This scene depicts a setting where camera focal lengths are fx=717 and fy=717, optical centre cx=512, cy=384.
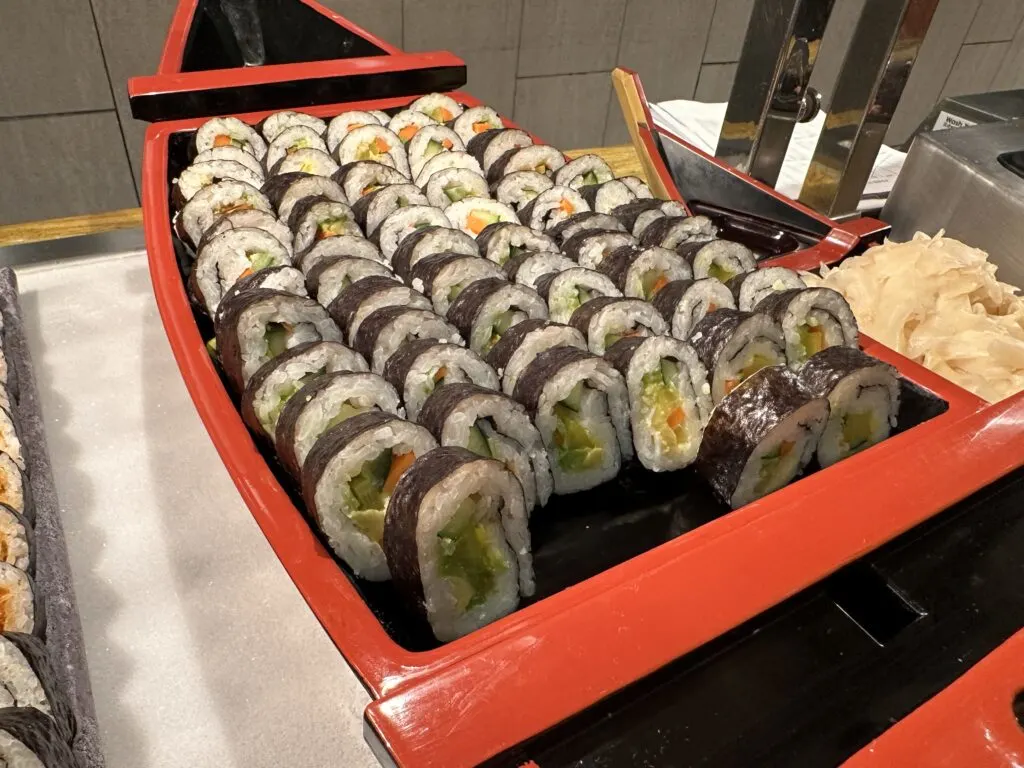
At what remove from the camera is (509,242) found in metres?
1.86

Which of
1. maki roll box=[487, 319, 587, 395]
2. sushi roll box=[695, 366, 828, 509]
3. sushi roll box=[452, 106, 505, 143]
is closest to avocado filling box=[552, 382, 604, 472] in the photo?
maki roll box=[487, 319, 587, 395]

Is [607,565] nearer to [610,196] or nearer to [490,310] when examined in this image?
[490,310]

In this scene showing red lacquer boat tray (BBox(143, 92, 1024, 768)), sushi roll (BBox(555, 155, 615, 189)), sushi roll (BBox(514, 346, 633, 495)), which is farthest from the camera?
sushi roll (BBox(555, 155, 615, 189))

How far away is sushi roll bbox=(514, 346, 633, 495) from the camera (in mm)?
1404

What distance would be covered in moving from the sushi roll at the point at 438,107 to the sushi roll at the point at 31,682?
80.5 inches

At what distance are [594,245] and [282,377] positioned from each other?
33.7 inches

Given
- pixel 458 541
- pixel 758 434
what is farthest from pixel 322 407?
pixel 758 434

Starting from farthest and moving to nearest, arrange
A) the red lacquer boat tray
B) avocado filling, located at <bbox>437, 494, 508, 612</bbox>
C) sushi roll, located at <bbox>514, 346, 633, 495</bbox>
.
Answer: sushi roll, located at <bbox>514, 346, 633, 495</bbox>
avocado filling, located at <bbox>437, 494, 508, 612</bbox>
the red lacquer boat tray

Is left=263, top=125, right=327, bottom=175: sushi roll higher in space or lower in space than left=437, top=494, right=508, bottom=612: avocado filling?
higher

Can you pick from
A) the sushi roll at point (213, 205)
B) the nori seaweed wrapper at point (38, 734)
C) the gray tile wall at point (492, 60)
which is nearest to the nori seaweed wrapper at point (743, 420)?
the nori seaweed wrapper at point (38, 734)

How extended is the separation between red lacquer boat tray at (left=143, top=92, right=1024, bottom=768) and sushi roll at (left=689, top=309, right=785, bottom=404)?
0.23m

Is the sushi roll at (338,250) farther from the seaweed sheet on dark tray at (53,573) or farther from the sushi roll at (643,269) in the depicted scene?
the seaweed sheet on dark tray at (53,573)

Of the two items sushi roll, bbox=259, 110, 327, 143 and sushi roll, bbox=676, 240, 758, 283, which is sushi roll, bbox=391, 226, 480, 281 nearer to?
sushi roll, bbox=676, 240, 758, 283

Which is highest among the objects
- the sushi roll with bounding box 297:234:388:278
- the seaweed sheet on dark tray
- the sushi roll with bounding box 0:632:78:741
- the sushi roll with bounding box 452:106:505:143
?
the sushi roll with bounding box 452:106:505:143
